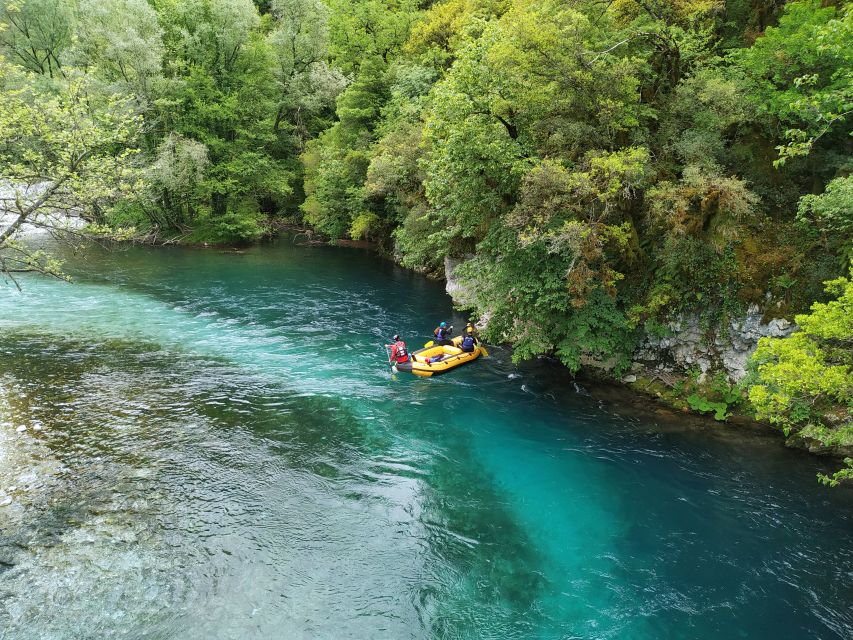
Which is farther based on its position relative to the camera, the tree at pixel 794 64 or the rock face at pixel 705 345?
the rock face at pixel 705 345

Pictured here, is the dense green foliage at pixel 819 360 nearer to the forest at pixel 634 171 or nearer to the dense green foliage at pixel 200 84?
the forest at pixel 634 171

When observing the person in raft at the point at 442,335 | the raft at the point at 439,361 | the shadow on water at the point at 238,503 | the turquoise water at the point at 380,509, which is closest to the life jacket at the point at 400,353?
the raft at the point at 439,361

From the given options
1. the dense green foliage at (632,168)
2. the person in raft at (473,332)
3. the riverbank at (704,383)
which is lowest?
the person in raft at (473,332)

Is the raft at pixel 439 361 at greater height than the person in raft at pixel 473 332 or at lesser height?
lesser

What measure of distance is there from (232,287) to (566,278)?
2026cm

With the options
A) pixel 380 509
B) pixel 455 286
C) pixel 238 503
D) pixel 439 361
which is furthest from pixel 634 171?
pixel 455 286

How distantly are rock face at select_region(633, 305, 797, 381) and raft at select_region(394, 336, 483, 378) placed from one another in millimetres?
5771

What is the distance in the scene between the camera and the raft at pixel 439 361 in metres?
17.5

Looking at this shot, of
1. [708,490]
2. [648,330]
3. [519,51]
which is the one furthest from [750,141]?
[708,490]

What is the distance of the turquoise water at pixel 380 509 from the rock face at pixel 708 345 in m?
1.82

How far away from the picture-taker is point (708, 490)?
37.8 feet

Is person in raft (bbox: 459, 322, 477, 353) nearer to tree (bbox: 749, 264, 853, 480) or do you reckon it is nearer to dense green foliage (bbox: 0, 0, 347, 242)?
tree (bbox: 749, 264, 853, 480)

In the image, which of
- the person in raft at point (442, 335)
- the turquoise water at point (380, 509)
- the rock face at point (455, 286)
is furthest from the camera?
the rock face at point (455, 286)

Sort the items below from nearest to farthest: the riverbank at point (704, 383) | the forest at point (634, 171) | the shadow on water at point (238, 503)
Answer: the shadow on water at point (238, 503) < the forest at point (634, 171) < the riverbank at point (704, 383)
